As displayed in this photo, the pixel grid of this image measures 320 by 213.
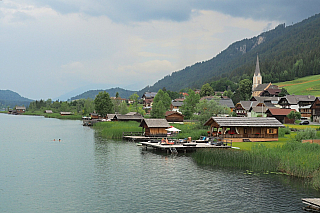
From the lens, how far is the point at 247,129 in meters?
54.6

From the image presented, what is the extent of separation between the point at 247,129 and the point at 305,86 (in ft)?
428

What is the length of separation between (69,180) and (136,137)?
33446 mm

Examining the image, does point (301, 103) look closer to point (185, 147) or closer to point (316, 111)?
point (316, 111)

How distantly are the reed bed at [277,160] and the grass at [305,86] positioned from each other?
406 feet

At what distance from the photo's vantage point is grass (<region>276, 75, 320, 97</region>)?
156100 mm

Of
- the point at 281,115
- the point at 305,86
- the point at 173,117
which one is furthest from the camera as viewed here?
the point at 305,86

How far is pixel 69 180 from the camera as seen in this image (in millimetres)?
31125

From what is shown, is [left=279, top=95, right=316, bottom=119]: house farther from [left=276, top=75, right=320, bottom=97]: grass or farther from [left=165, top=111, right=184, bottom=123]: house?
[left=165, top=111, right=184, bottom=123]: house

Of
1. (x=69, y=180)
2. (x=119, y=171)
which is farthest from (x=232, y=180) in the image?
(x=69, y=180)

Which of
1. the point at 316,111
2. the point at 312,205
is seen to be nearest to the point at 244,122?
the point at 312,205

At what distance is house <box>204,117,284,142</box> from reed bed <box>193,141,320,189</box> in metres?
14.5

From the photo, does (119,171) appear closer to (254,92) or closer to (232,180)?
(232,180)

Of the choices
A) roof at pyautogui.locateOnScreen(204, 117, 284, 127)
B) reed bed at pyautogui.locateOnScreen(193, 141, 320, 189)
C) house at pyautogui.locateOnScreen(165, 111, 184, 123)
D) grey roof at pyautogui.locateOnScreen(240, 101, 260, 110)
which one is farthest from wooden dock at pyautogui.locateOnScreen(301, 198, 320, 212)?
grey roof at pyautogui.locateOnScreen(240, 101, 260, 110)

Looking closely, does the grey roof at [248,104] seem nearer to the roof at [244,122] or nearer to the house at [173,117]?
the house at [173,117]
